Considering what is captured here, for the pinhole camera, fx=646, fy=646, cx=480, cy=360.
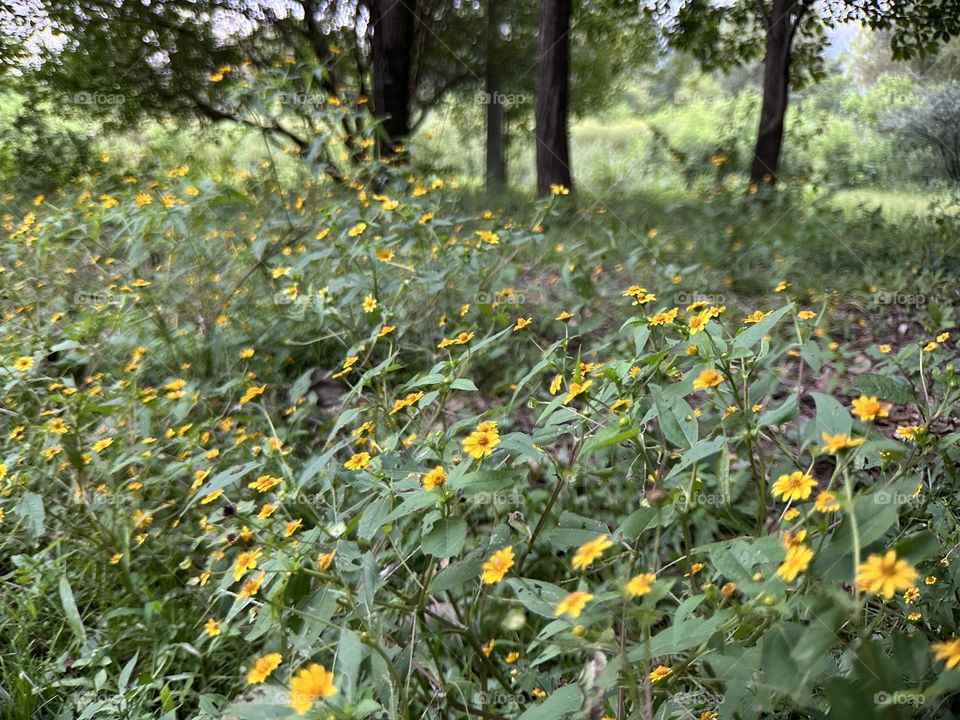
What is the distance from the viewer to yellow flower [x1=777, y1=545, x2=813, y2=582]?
637mm

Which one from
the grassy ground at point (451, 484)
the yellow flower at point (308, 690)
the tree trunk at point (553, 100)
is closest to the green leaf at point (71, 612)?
the grassy ground at point (451, 484)

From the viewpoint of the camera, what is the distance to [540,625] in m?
1.39

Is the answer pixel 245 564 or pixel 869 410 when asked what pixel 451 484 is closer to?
pixel 245 564

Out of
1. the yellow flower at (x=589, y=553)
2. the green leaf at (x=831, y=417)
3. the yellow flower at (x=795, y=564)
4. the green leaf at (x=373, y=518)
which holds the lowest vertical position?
the green leaf at (x=373, y=518)

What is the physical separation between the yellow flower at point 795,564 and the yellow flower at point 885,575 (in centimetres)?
6

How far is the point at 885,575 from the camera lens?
22.7 inches

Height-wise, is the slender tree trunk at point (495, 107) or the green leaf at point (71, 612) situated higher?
the slender tree trunk at point (495, 107)

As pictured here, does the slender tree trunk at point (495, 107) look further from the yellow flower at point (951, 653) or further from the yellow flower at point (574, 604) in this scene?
the yellow flower at point (951, 653)

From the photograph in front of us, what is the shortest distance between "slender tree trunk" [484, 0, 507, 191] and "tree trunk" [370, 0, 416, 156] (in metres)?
2.35

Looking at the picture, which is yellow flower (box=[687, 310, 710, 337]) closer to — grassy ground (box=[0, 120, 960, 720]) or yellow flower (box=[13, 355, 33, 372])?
grassy ground (box=[0, 120, 960, 720])

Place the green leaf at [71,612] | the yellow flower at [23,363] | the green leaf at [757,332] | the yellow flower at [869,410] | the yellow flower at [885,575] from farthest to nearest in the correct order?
the yellow flower at [23,363], the green leaf at [71,612], the green leaf at [757,332], the yellow flower at [869,410], the yellow flower at [885,575]

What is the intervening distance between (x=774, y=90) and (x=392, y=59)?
10.3ft

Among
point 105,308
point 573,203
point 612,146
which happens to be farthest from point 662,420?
point 612,146

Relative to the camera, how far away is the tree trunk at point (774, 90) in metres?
5.12
